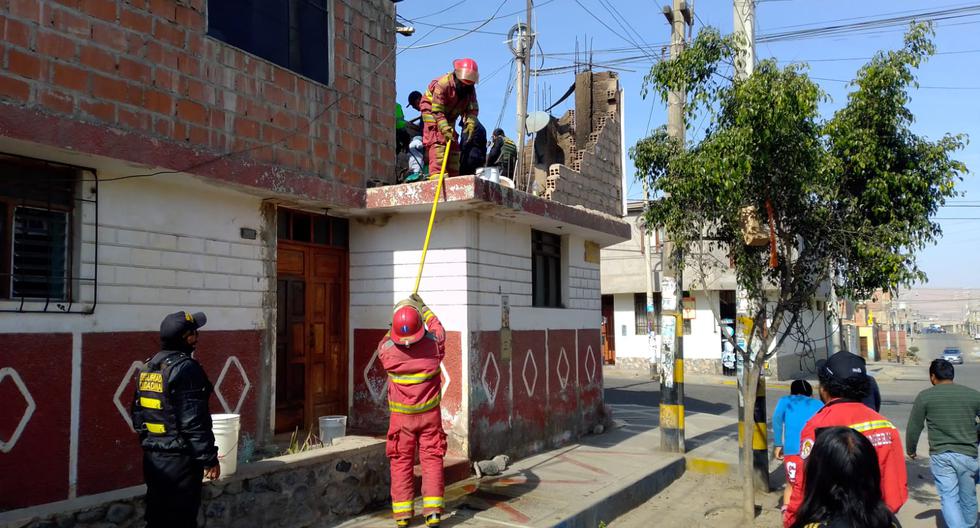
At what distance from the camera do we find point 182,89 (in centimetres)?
613

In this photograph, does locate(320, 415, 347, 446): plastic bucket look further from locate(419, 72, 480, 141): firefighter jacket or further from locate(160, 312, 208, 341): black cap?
locate(419, 72, 480, 141): firefighter jacket

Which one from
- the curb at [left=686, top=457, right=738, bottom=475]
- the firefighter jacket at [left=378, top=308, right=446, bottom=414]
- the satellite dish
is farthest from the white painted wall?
the satellite dish

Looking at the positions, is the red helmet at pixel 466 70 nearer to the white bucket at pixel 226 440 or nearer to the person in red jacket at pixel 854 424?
the white bucket at pixel 226 440

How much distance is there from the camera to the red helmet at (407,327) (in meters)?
6.10

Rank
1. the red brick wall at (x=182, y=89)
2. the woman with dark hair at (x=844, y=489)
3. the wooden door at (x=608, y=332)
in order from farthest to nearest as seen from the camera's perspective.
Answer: the wooden door at (x=608, y=332) < the red brick wall at (x=182, y=89) < the woman with dark hair at (x=844, y=489)

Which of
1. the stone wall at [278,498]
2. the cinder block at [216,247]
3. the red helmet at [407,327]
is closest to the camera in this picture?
the stone wall at [278,498]

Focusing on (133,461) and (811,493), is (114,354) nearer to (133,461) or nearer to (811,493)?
(133,461)

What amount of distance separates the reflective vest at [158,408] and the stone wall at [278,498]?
2.15ft

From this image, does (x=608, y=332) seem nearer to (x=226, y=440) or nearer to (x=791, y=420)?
(x=791, y=420)

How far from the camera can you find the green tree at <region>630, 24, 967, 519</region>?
6.68m

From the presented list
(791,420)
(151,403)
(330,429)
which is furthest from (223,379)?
(791,420)

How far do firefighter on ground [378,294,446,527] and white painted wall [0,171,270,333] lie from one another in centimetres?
168

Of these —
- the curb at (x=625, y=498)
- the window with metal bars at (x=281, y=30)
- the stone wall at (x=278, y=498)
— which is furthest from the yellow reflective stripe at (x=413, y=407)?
the window with metal bars at (x=281, y=30)

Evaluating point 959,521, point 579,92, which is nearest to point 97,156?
point 959,521
